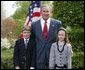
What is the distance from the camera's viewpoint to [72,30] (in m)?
8.27

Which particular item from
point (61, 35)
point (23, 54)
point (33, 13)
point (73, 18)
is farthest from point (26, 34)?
point (73, 18)

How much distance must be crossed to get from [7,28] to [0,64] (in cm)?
89

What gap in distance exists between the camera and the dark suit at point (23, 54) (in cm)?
648

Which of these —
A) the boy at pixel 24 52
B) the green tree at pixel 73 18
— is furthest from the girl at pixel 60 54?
the green tree at pixel 73 18

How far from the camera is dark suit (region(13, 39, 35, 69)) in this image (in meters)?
6.48

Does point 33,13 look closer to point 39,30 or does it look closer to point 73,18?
point 39,30

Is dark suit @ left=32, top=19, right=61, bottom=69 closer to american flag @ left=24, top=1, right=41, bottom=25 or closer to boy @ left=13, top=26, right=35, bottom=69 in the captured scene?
boy @ left=13, top=26, right=35, bottom=69

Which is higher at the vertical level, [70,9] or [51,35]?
[70,9]

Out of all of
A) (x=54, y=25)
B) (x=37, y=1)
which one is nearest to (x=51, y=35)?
(x=54, y=25)

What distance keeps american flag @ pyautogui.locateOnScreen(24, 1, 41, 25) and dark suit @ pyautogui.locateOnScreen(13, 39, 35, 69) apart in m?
0.93

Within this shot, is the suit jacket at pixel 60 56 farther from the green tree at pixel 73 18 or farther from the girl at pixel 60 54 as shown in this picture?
the green tree at pixel 73 18

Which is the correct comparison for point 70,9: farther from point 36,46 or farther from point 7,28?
point 36,46

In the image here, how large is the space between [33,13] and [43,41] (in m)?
1.07

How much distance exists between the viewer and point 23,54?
6520 mm
